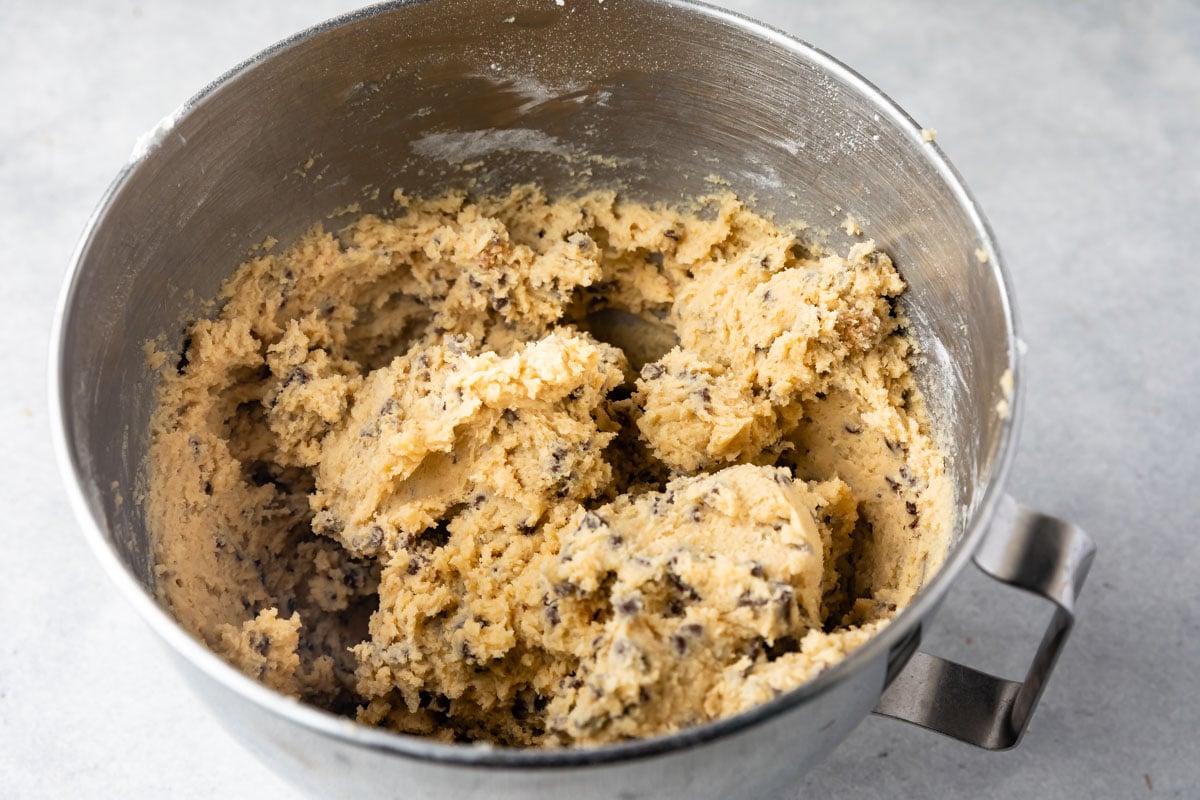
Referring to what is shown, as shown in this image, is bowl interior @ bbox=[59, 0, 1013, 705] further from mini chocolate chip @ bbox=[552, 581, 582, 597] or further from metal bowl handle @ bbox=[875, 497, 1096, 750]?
mini chocolate chip @ bbox=[552, 581, 582, 597]

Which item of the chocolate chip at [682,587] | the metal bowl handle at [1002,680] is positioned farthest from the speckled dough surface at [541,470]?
the metal bowl handle at [1002,680]

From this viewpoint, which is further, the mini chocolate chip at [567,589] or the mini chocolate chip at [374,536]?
the mini chocolate chip at [374,536]

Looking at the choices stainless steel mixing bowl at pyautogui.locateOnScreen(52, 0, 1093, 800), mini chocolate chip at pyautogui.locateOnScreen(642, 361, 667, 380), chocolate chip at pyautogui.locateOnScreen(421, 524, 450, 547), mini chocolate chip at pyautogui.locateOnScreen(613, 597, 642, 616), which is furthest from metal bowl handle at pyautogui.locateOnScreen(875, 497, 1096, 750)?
chocolate chip at pyautogui.locateOnScreen(421, 524, 450, 547)

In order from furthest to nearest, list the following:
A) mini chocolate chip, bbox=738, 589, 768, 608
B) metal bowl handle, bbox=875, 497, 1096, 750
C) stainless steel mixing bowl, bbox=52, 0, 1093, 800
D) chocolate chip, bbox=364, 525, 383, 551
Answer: chocolate chip, bbox=364, 525, 383, 551, mini chocolate chip, bbox=738, 589, 768, 608, metal bowl handle, bbox=875, 497, 1096, 750, stainless steel mixing bowl, bbox=52, 0, 1093, 800

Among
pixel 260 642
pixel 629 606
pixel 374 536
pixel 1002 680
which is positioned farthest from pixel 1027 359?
pixel 260 642

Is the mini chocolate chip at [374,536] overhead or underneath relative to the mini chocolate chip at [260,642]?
overhead

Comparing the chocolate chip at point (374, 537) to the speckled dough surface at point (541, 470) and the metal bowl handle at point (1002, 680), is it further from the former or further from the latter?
the metal bowl handle at point (1002, 680)
